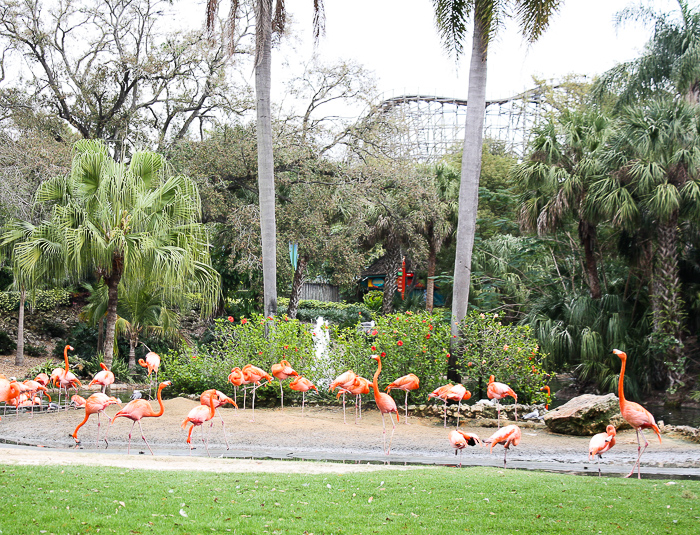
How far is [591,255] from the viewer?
57.7 ft

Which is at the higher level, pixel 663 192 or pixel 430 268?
pixel 663 192

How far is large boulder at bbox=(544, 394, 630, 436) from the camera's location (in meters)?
10.0

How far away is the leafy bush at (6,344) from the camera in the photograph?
21578 millimetres

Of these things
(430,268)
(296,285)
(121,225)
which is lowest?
(296,285)

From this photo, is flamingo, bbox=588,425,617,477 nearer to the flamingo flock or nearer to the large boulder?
the flamingo flock

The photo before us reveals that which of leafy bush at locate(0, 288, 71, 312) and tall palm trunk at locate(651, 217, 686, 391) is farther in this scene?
leafy bush at locate(0, 288, 71, 312)

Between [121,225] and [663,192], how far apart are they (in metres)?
12.8

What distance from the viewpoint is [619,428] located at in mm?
10312

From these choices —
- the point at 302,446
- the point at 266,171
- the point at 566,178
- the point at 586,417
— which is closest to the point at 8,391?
the point at 302,446

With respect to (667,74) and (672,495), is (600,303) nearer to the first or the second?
(667,74)

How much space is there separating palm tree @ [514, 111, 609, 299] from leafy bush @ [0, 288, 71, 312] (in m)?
17.7

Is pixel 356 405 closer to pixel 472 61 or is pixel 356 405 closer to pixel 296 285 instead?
pixel 472 61

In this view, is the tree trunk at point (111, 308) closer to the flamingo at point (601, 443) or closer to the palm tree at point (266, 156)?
the palm tree at point (266, 156)

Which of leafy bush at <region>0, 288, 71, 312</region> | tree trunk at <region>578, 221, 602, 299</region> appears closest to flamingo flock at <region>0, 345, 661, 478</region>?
tree trunk at <region>578, 221, 602, 299</region>
